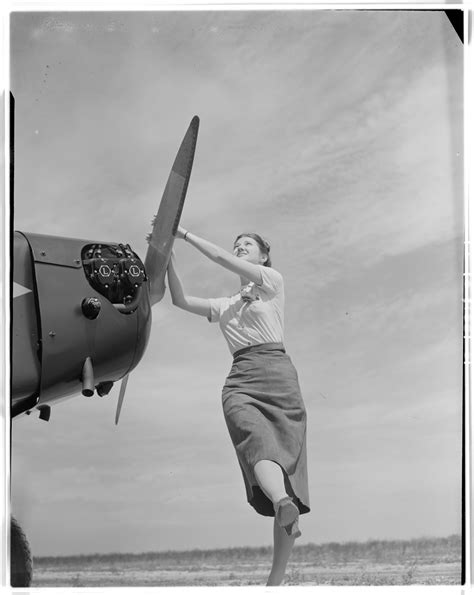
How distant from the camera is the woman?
2719mm

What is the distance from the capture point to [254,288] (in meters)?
2.87

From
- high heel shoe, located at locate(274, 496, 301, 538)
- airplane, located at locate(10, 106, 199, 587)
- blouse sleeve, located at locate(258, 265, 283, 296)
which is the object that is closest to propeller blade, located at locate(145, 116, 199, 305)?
airplane, located at locate(10, 106, 199, 587)

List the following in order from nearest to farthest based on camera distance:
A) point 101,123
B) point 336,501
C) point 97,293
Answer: point 97,293, point 336,501, point 101,123

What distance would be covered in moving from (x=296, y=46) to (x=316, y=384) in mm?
1153

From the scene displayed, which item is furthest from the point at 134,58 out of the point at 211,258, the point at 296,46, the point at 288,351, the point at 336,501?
the point at 336,501

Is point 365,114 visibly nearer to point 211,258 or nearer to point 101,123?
point 211,258

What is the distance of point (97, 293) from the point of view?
2506 millimetres

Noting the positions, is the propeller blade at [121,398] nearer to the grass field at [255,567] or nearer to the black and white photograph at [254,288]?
the black and white photograph at [254,288]

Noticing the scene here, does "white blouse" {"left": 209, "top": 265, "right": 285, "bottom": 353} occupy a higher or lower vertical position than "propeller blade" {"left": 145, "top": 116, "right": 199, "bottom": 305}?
lower

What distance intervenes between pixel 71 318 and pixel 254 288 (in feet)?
2.22

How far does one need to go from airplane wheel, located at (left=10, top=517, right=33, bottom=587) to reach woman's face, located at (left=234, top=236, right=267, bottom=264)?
3.74 ft

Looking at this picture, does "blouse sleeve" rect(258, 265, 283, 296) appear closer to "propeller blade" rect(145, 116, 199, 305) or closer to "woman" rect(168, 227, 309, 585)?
"woman" rect(168, 227, 309, 585)

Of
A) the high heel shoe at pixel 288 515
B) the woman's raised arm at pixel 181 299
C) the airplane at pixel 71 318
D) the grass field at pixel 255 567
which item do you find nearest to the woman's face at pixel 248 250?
the woman's raised arm at pixel 181 299

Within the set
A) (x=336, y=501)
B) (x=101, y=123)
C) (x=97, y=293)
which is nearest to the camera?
(x=97, y=293)
